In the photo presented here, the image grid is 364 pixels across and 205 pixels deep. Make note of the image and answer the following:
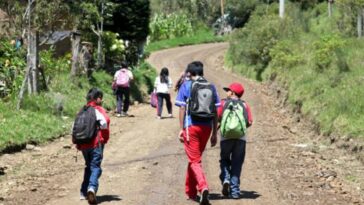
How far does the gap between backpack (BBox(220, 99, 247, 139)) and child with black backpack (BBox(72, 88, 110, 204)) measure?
1.68 metres

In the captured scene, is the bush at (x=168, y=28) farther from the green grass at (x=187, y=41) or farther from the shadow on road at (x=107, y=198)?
the shadow on road at (x=107, y=198)

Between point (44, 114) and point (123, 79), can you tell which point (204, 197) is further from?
point (123, 79)

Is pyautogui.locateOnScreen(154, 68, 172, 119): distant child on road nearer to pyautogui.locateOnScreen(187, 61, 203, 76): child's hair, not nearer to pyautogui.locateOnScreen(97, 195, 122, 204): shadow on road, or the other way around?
pyautogui.locateOnScreen(97, 195, 122, 204): shadow on road

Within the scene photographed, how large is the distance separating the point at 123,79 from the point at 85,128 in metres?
12.2

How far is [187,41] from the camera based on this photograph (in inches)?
2544

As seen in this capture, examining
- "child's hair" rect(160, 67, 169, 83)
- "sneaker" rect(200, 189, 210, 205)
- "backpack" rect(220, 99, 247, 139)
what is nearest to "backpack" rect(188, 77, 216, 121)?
"backpack" rect(220, 99, 247, 139)

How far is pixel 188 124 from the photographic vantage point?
939 centimetres

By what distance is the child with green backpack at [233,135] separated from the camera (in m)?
9.70

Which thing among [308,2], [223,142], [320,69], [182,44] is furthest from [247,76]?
[223,142]

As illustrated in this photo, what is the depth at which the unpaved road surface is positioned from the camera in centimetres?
1030

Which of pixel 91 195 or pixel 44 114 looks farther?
pixel 44 114

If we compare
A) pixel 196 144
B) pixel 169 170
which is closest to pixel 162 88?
pixel 169 170

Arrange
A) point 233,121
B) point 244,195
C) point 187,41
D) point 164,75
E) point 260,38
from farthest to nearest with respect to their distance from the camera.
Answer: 1. point 187,41
2. point 260,38
3. point 164,75
4. point 244,195
5. point 233,121

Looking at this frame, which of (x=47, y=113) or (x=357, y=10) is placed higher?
(x=357, y=10)
